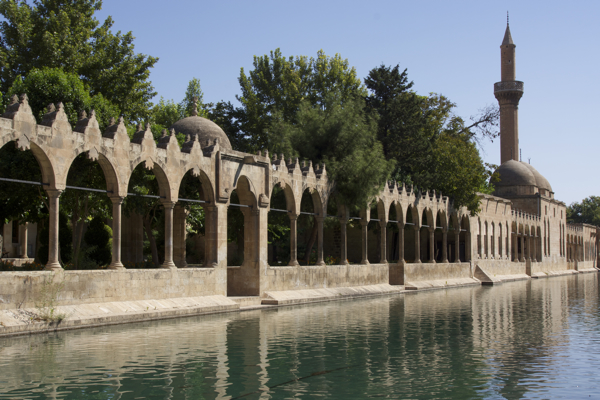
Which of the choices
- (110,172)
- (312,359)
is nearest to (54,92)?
(110,172)

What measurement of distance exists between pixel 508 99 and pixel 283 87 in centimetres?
3190

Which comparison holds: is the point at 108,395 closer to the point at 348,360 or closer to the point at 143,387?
the point at 143,387

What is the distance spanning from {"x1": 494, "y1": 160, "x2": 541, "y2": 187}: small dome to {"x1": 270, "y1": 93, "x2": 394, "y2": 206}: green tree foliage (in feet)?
117

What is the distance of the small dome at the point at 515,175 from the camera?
6128 centimetres

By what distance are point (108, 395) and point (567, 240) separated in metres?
74.0

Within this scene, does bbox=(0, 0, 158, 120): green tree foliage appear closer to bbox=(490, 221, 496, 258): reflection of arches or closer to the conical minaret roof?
bbox=(490, 221, 496, 258): reflection of arches

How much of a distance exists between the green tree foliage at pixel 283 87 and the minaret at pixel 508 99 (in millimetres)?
26080

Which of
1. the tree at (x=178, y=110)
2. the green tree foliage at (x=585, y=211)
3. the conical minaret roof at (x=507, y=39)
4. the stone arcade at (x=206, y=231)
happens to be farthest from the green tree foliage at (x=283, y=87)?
the green tree foliage at (x=585, y=211)

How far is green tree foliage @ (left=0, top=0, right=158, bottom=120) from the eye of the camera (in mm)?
27797

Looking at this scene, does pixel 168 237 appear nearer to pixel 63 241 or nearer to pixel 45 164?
pixel 45 164

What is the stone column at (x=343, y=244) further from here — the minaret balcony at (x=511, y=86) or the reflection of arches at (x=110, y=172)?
the minaret balcony at (x=511, y=86)

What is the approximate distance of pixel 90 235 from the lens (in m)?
26.8

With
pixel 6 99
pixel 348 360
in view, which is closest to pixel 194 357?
pixel 348 360

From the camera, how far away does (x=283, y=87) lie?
1721 inches
